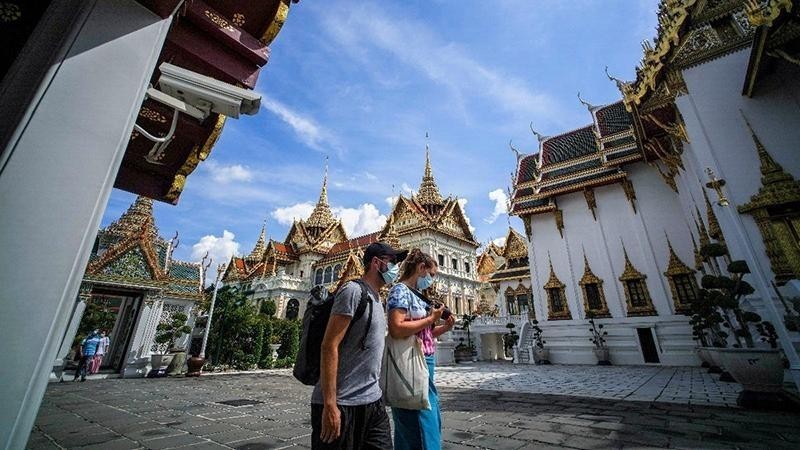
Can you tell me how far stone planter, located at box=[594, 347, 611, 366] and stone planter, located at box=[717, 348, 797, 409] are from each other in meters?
9.66

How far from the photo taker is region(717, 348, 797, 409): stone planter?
189 inches

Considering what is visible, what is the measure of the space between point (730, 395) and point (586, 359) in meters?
9.21

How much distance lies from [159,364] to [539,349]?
1622 cm

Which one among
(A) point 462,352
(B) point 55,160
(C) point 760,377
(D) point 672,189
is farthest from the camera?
(A) point 462,352

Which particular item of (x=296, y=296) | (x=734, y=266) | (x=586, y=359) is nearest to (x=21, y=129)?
(x=734, y=266)

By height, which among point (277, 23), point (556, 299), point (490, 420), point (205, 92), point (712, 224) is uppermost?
point (712, 224)

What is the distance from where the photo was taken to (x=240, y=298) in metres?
17.8

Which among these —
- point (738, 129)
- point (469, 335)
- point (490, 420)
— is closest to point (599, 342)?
point (469, 335)

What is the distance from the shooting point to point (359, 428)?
1.75 meters

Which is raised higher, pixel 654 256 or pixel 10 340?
pixel 654 256

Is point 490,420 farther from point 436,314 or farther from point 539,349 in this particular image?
point 539,349

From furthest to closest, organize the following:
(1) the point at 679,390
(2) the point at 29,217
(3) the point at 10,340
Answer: (1) the point at 679,390
(2) the point at 29,217
(3) the point at 10,340

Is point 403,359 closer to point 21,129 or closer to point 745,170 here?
point 21,129

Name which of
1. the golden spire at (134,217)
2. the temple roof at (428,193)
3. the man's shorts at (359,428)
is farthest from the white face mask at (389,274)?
the temple roof at (428,193)
